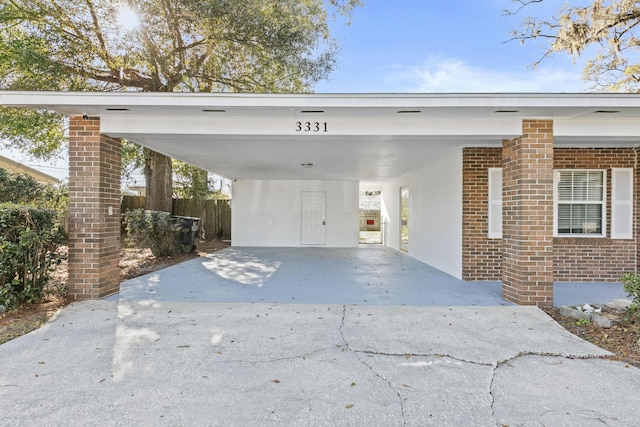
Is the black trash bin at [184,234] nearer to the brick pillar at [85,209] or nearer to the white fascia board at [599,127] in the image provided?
the brick pillar at [85,209]

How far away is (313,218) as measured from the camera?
12.5 metres

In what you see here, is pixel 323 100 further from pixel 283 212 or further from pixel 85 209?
pixel 283 212

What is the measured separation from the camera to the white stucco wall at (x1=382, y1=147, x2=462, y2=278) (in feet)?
22.2

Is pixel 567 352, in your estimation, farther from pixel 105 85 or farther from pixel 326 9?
pixel 105 85

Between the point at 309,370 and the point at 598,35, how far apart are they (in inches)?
433

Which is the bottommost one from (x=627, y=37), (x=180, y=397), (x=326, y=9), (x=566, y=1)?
(x=180, y=397)

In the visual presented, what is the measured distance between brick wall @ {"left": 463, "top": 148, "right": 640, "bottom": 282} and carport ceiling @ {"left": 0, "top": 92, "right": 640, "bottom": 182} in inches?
19.8

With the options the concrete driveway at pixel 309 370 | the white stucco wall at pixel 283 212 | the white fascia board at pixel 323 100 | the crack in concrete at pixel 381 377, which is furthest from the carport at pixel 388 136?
the white stucco wall at pixel 283 212

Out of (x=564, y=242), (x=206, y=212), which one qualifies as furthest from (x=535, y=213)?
(x=206, y=212)

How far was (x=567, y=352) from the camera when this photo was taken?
335cm

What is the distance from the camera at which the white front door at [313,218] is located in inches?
492

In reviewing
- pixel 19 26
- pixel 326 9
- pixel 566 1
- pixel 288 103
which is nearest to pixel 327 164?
pixel 288 103

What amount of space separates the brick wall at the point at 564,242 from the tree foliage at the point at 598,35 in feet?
13.3

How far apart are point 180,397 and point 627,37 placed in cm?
1282
